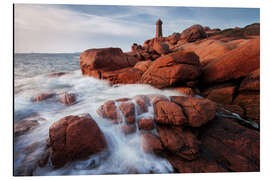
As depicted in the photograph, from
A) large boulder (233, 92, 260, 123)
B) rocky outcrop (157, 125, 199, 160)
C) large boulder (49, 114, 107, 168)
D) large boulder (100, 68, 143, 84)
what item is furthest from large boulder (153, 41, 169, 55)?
large boulder (49, 114, 107, 168)

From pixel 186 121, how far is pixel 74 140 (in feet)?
5.73

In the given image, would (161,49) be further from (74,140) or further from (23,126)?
(23,126)

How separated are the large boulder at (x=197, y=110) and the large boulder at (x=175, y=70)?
99 centimetres

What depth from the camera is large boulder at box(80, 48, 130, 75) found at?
4.64 m

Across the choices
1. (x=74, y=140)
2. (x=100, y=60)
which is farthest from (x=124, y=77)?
(x=74, y=140)

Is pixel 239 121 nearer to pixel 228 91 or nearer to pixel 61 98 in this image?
pixel 228 91

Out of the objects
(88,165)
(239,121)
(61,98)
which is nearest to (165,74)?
(239,121)

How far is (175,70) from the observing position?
3.08 meters

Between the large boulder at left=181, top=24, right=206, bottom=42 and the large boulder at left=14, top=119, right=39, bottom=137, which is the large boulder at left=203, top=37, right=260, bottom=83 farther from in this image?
the large boulder at left=181, top=24, right=206, bottom=42

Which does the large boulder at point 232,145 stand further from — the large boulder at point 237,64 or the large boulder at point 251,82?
the large boulder at point 237,64

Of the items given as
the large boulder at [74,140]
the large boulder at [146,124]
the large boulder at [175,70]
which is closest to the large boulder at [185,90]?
the large boulder at [175,70]

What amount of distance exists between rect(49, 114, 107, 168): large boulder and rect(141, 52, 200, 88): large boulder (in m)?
2.15

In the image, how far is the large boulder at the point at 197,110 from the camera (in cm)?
196
